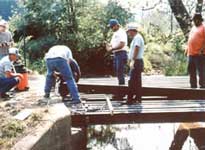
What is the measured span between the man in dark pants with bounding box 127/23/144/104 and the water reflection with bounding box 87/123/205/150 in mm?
1600

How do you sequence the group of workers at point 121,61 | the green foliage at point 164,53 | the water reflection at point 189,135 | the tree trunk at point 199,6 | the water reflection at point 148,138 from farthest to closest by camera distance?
the green foliage at point 164,53, the tree trunk at point 199,6, the water reflection at point 148,138, the water reflection at point 189,135, the group of workers at point 121,61

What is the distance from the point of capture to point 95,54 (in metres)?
18.4

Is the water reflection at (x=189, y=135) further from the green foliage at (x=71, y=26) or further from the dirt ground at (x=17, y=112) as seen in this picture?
the green foliage at (x=71, y=26)

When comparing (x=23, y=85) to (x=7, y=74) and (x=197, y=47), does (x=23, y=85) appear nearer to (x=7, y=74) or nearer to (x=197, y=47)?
(x=7, y=74)

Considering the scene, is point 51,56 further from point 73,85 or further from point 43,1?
point 43,1

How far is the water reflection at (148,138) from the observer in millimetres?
10734

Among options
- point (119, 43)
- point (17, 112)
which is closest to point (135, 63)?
point (119, 43)

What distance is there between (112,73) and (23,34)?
12.2ft

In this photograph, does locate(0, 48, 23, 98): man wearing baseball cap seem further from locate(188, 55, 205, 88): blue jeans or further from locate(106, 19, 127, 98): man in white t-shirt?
locate(188, 55, 205, 88): blue jeans

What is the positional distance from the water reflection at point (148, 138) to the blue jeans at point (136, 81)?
1.55m

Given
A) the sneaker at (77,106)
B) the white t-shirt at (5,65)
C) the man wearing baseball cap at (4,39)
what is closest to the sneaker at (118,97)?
the sneaker at (77,106)

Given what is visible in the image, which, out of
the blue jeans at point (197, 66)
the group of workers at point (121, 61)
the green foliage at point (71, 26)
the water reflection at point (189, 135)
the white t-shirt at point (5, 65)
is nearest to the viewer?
the group of workers at point (121, 61)

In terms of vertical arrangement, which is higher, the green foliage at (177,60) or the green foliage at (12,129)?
the green foliage at (177,60)

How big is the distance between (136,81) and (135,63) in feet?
1.62
